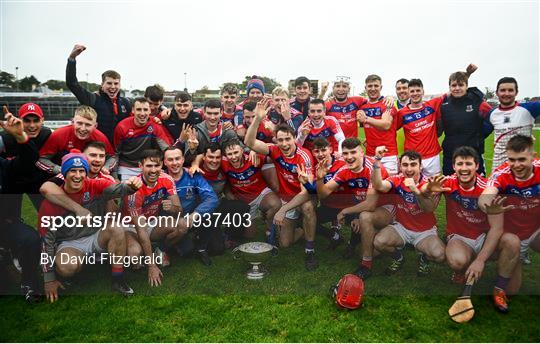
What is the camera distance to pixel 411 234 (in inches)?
174

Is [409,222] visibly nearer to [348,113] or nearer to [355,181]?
[355,181]

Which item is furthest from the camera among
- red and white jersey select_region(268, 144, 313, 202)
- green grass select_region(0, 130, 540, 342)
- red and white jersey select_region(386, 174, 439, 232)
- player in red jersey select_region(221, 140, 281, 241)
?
player in red jersey select_region(221, 140, 281, 241)


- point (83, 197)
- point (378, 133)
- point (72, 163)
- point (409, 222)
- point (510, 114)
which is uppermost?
→ point (510, 114)

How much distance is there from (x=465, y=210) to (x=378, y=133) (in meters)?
2.30

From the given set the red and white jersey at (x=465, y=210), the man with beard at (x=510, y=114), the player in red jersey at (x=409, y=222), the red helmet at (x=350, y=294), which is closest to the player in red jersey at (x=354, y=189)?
the player in red jersey at (x=409, y=222)

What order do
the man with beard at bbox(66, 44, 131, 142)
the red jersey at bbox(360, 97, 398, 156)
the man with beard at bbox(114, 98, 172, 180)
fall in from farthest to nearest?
the red jersey at bbox(360, 97, 398, 156), the man with beard at bbox(66, 44, 131, 142), the man with beard at bbox(114, 98, 172, 180)

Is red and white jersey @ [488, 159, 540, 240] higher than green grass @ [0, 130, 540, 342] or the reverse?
higher

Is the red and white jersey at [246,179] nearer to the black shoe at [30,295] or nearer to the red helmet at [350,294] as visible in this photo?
the red helmet at [350,294]

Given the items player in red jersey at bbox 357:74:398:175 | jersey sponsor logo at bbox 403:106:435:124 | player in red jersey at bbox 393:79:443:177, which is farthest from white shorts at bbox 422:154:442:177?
jersey sponsor logo at bbox 403:106:435:124

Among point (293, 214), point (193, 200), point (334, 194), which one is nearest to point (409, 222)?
point (334, 194)

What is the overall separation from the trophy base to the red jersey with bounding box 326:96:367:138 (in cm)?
296

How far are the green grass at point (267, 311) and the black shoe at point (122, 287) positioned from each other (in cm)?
8

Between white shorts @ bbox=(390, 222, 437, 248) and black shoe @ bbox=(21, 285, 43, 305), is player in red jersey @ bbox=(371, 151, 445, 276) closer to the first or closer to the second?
white shorts @ bbox=(390, 222, 437, 248)

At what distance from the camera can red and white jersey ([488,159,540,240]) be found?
3.77 metres
